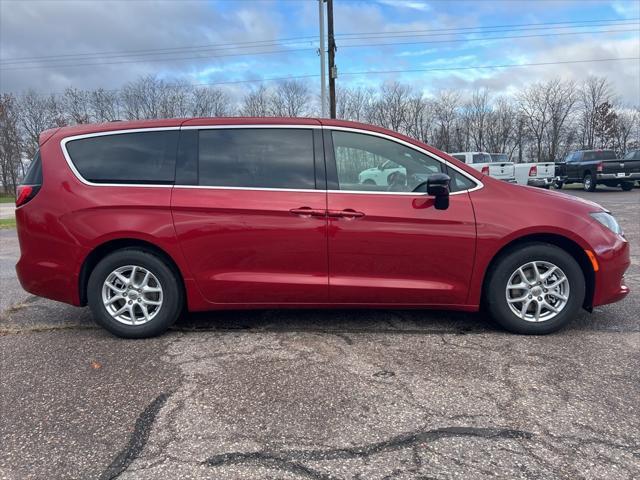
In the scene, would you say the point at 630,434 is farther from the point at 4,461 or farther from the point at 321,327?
the point at 4,461

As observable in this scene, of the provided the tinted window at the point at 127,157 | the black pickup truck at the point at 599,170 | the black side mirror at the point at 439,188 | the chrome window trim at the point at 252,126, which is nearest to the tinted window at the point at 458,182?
the black side mirror at the point at 439,188

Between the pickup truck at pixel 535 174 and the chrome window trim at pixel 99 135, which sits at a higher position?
the chrome window trim at pixel 99 135

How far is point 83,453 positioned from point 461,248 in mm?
2870

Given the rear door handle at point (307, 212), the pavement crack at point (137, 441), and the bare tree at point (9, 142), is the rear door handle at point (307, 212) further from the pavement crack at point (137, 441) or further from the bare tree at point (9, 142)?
the bare tree at point (9, 142)

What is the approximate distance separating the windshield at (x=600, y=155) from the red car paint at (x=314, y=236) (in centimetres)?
2222

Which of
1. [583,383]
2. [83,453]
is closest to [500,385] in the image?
[583,383]

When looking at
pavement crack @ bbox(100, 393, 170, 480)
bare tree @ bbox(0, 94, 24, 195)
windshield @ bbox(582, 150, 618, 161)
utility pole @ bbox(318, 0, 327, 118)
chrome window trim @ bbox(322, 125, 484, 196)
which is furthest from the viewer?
bare tree @ bbox(0, 94, 24, 195)

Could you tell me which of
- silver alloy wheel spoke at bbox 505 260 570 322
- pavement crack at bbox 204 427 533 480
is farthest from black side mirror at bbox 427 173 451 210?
pavement crack at bbox 204 427 533 480

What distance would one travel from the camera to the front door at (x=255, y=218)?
12.6 feet

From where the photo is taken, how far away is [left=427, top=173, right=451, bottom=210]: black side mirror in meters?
3.77

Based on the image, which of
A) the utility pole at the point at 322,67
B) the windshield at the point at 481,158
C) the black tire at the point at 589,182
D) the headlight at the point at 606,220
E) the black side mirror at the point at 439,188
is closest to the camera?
the black side mirror at the point at 439,188

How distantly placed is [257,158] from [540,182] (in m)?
20.5

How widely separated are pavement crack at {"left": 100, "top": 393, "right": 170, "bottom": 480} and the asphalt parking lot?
0.4 inches

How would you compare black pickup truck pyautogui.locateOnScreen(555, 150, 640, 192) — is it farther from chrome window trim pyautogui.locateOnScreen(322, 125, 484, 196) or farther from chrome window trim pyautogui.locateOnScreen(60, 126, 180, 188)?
chrome window trim pyautogui.locateOnScreen(60, 126, 180, 188)
